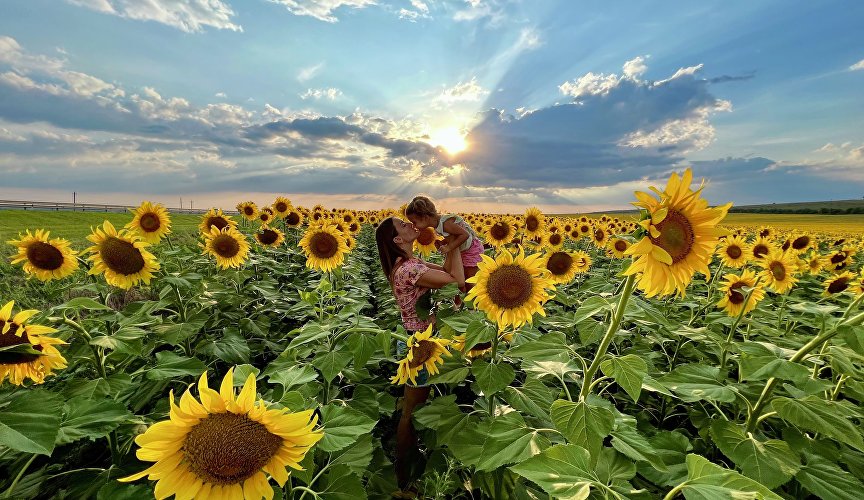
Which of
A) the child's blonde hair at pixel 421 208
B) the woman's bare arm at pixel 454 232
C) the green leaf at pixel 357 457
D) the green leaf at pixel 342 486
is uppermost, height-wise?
the child's blonde hair at pixel 421 208

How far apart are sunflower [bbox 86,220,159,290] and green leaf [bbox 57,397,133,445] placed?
2650 mm

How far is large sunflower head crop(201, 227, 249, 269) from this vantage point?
5.98m

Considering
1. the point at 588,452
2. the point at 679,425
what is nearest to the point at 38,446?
the point at 588,452

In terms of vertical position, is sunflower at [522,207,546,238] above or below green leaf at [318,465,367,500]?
above

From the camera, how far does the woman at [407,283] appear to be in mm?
3654

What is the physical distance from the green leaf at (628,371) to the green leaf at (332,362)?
176 centimetres

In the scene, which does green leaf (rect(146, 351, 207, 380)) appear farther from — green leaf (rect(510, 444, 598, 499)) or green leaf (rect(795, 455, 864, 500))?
green leaf (rect(795, 455, 864, 500))

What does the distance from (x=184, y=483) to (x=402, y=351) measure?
7.77ft

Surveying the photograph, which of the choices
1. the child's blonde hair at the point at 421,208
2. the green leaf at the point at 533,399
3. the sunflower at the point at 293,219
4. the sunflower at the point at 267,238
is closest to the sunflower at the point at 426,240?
the child's blonde hair at the point at 421,208

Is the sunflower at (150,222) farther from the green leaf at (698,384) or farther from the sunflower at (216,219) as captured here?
the green leaf at (698,384)

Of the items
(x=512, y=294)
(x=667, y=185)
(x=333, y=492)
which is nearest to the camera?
(x=667, y=185)

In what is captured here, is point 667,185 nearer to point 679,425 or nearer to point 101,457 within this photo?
point 679,425

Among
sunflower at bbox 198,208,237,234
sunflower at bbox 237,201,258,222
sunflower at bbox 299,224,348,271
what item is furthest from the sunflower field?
sunflower at bbox 237,201,258,222

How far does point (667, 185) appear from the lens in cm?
178
